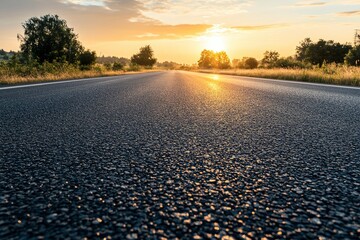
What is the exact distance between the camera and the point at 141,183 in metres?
1.44

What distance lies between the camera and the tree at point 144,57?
10600 centimetres

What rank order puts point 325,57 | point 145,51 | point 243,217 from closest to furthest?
point 243,217 → point 325,57 → point 145,51

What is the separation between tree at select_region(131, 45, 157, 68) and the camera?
106 metres

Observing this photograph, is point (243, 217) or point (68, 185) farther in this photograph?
point (68, 185)

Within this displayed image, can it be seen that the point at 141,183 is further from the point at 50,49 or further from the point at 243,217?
the point at 50,49

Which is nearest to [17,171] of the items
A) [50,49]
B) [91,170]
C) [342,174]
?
[91,170]

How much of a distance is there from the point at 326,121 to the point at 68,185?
3314 millimetres

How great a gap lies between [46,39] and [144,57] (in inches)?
2917

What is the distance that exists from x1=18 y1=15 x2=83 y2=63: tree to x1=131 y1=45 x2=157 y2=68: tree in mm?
70976

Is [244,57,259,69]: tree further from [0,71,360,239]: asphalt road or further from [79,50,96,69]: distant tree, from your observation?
[0,71,360,239]: asphalt road

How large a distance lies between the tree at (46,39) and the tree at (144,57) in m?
71.0

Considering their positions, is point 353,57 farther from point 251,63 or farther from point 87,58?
point 87,58

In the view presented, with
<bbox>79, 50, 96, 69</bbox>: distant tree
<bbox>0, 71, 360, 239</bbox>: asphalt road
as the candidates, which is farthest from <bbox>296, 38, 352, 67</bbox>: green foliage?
<bbox>0, 71, 360, 239</bbox>: asphalt road

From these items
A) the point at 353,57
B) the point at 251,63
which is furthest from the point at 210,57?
the point at 353,57
